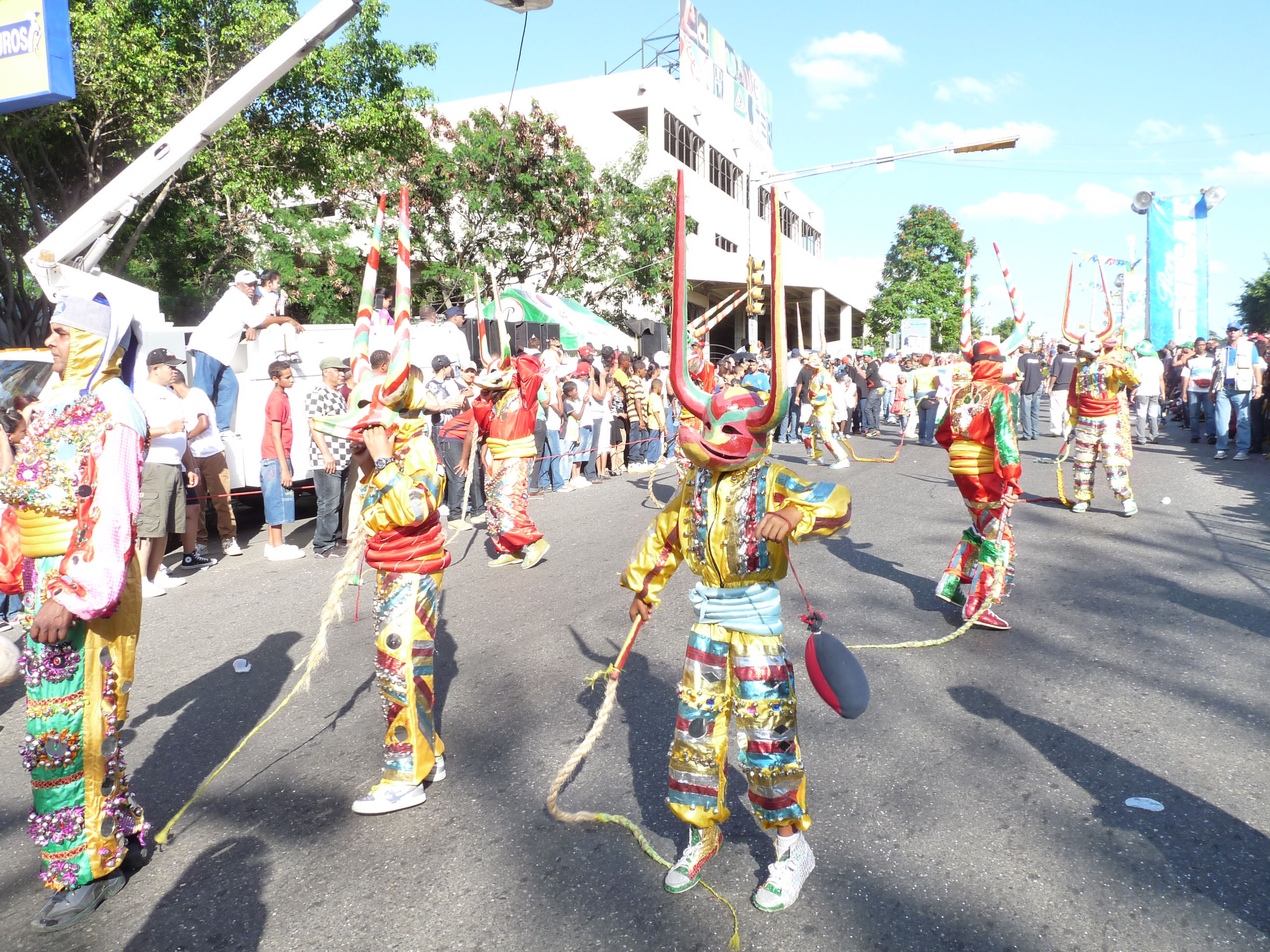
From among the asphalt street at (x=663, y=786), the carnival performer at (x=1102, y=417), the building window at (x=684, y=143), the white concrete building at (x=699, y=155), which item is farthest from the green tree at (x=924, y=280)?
the asphalt street at (x=663, y=786)

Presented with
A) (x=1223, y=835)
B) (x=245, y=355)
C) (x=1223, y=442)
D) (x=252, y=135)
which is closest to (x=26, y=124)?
(x=252, y=135)

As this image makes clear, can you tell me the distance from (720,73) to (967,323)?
33631 millimetres

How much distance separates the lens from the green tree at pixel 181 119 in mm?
13867

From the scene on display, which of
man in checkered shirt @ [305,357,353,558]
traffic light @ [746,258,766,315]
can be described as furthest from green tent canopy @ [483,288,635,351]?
traffic light @ [746,258,766,315]

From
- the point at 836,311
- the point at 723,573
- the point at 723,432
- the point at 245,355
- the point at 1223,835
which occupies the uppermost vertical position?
the point at 836,311

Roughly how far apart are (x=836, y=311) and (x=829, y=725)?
1846 inches

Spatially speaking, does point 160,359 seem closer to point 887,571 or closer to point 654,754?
point 654,754

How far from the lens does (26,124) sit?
1391 cm

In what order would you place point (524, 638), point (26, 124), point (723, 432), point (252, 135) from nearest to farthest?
point (723, 432), point (524, 638), point (26, 124), point (252, 135)

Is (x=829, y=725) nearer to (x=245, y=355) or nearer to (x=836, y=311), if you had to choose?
(x=245, y=355)

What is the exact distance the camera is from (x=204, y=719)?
467 centimetres

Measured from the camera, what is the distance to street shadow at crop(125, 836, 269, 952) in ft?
9.31

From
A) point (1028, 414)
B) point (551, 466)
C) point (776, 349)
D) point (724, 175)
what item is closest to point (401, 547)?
point (776, 349)

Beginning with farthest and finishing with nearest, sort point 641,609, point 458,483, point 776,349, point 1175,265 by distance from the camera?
point 1175,265 → point 458,483 → point 641,609 → point 776,349
